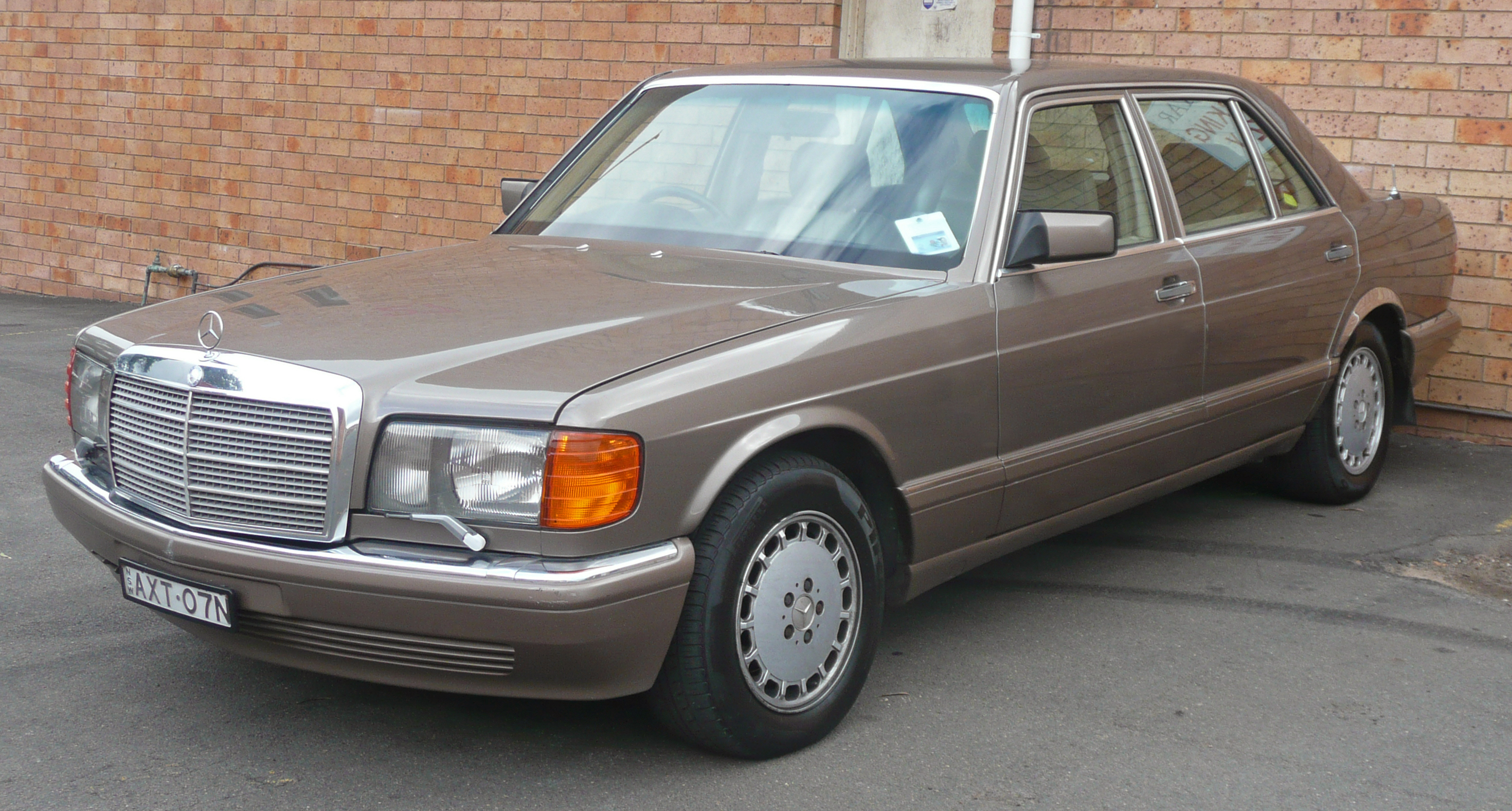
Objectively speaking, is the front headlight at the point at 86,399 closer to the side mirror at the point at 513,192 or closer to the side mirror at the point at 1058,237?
the side mirror at the point at 513,192

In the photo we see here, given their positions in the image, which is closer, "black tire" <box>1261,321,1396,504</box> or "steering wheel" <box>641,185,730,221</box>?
"steering wheel" <box>641,185,730,221</box>

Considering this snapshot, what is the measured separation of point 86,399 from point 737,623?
178 cm

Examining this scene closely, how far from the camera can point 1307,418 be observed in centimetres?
557

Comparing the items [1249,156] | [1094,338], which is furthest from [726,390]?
[1249,156]

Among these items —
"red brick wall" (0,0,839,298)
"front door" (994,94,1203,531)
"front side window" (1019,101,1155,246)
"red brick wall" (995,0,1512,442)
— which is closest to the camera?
"front door" (994,94,1203,531)

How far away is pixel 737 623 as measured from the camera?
3.30 m

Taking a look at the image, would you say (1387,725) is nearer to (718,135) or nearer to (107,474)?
(718,135)

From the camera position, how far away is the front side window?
14.1ft

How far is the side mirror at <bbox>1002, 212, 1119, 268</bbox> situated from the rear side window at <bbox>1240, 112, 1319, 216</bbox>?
162cm

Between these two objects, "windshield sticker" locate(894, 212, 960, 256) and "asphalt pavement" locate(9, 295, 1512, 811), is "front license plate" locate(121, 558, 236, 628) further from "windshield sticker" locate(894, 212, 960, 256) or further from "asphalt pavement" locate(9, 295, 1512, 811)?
"windshield sticker" locate(894, 212, 960, 256)

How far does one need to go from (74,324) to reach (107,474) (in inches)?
323

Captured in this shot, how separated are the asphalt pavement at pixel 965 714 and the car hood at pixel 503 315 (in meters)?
0.91

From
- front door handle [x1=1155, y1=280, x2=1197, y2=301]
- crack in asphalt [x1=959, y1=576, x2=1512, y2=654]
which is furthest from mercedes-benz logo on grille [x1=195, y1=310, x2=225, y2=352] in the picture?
front door handle [x1=1155, y1=280, x2=1197, y2=301]

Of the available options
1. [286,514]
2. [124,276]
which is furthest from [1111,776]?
[124,276]
